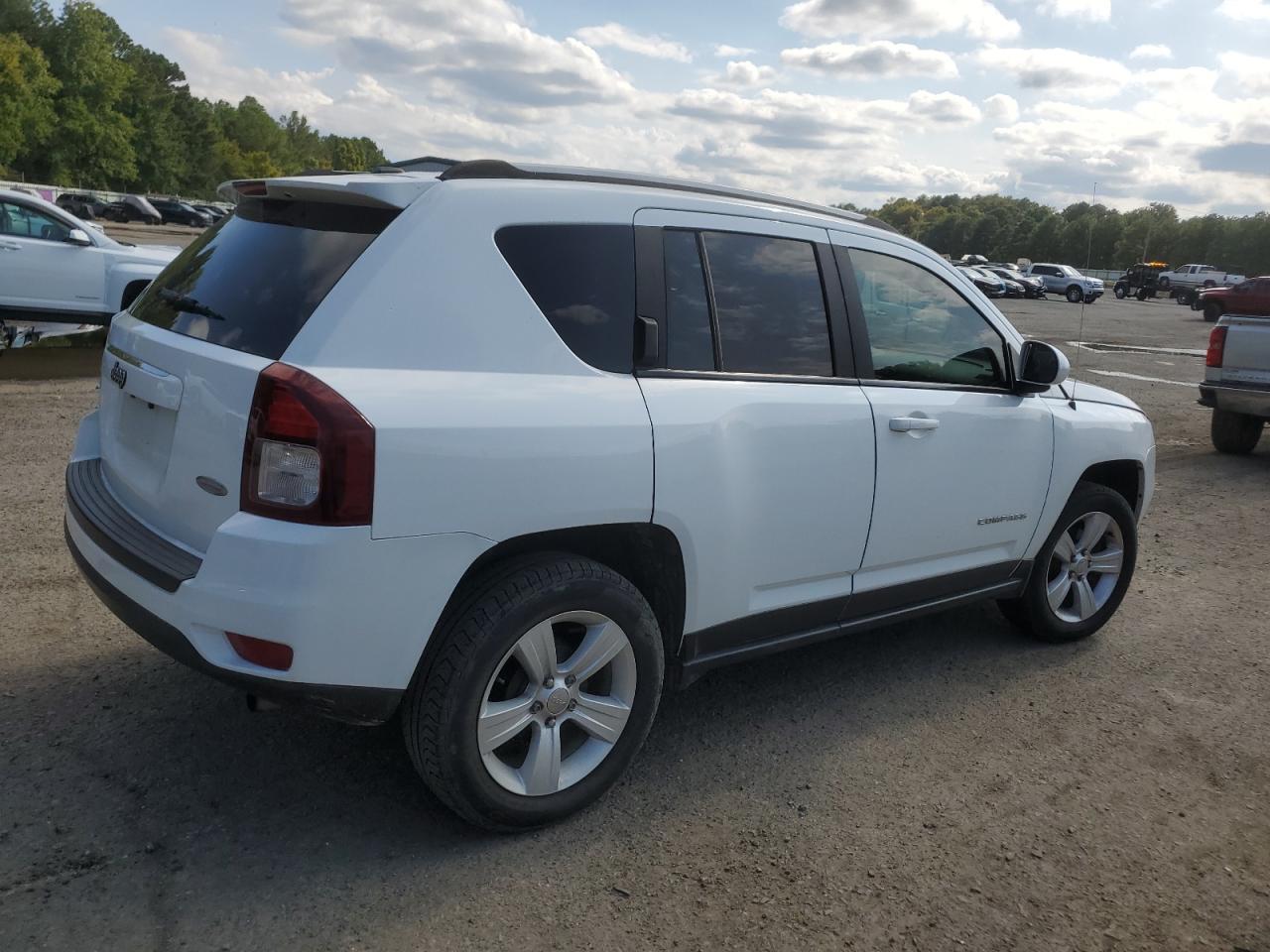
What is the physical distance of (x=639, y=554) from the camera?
11.0ft

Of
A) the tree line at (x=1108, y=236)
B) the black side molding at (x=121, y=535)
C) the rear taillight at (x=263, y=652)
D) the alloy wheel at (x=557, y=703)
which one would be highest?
the tree line at (x=1108, y=236)

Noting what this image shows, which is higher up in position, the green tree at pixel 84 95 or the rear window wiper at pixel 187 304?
the green tree at pixel 84 95

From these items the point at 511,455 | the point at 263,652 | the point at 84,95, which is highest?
the point at 84,95

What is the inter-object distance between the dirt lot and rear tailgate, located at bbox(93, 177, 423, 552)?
2.91ft

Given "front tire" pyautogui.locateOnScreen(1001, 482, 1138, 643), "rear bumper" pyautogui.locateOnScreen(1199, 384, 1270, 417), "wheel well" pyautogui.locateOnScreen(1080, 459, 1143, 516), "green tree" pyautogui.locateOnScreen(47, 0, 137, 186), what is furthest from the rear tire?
"green tree" pyautogui.locateOnScreen(47, 0, 137, 186)

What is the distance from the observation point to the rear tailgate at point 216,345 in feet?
9.29

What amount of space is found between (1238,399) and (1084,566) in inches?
239

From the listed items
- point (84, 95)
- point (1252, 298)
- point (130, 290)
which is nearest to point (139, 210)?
point (84, 95)

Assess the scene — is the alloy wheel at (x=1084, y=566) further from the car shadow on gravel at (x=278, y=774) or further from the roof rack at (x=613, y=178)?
the roof rack at (x=613, y=178)

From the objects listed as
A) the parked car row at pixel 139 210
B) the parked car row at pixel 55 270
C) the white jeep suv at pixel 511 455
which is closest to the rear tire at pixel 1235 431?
the white jeep suv at pixel 511 455

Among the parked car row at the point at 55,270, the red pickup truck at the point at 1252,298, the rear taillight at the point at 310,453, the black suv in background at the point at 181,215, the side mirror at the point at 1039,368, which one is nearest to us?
the rear taillight at the point at 310,453

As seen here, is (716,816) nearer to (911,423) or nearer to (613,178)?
(911,423)

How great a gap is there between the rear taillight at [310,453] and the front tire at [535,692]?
0.48 m

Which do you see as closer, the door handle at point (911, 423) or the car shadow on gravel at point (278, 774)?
the car shadow on gravel at point (278, 774)
